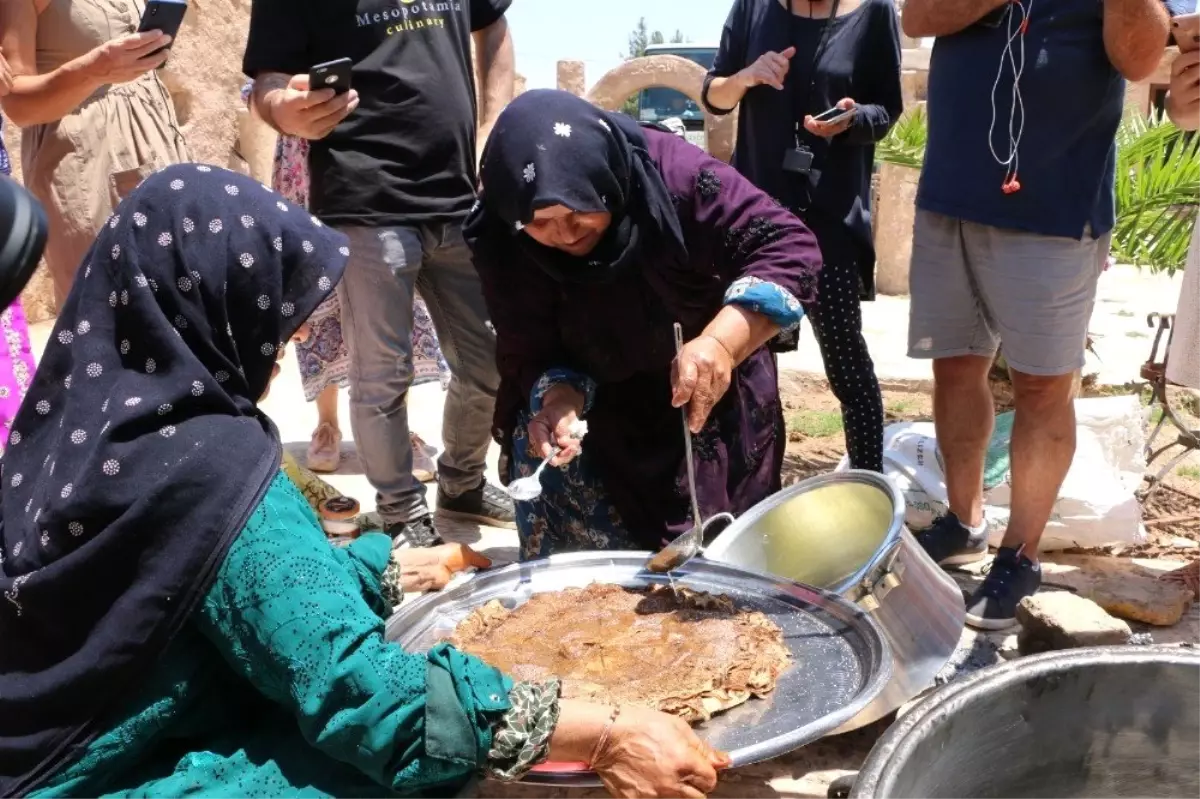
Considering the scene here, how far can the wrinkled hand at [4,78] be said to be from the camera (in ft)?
Result: 10.4

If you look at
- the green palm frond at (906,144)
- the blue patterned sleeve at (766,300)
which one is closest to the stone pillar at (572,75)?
the green palm frond at (906,144)

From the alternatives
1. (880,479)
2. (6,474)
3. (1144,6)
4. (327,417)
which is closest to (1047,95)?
(1144,6)

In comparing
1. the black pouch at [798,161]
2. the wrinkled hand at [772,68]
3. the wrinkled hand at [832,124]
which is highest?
the wrinkled hand at [772,68]

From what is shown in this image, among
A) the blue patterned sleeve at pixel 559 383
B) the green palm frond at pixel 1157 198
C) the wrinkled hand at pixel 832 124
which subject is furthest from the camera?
the green palm frond at pixel 1157 198

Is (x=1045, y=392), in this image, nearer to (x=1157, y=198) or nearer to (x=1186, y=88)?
(x=1186, y=88)

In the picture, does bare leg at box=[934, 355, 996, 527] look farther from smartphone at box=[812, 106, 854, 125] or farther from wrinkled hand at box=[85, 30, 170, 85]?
wrinkled hand at box=[85, 30, 170, 85]

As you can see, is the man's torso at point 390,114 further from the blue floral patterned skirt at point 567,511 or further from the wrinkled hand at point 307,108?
the blue floral patterned skirt at point 567,511

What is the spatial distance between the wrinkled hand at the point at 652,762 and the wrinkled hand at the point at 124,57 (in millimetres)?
2596

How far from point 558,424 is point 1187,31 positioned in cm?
183

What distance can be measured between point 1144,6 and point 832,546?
1516 mm

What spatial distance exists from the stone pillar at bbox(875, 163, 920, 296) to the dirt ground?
277cm

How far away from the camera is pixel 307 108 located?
125 inches

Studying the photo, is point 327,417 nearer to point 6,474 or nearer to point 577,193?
point 577,193

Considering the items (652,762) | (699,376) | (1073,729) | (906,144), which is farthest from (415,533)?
(906,144)
